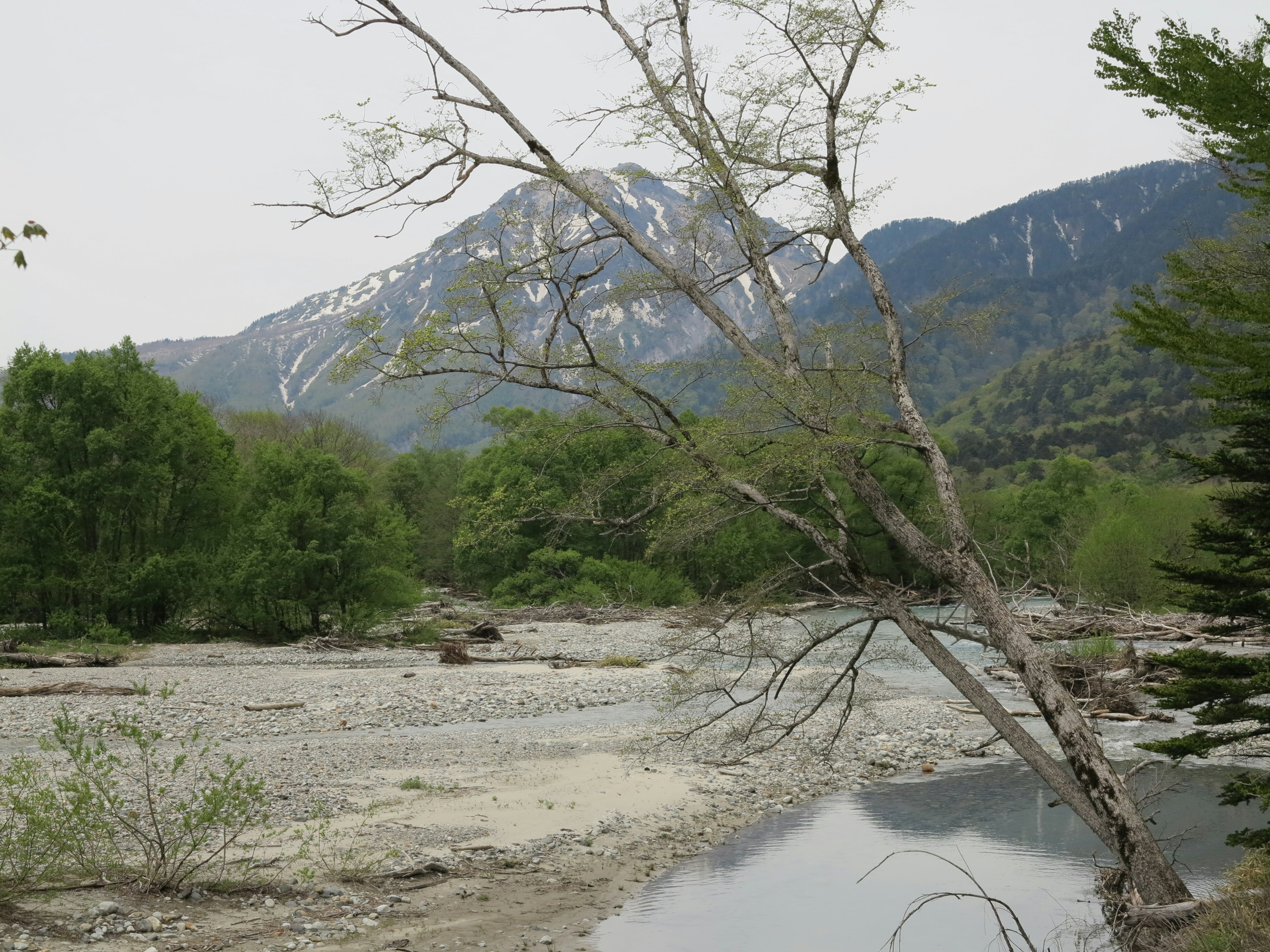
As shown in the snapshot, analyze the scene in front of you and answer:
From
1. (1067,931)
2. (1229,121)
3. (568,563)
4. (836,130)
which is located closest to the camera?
(1229,121)

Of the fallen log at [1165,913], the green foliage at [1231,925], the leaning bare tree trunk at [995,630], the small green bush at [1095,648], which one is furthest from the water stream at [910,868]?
the small green bush at [1095,648]

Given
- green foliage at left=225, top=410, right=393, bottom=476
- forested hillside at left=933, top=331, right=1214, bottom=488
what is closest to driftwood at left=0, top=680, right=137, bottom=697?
green foliage at left=225, top=410, right=393, bottom=476

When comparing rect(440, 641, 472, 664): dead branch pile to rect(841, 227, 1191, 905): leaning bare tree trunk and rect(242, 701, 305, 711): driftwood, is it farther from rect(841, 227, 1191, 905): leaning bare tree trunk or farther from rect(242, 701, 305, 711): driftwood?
rect(841, 227, 1191, 905): leaning bare tree trunk

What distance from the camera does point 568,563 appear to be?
51.3 m

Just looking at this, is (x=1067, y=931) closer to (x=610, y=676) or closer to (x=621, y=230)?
(x=621, y=230)

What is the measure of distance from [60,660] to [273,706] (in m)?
9.29

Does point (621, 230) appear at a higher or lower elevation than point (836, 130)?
lower

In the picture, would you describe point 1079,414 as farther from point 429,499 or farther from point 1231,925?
point 1231,925

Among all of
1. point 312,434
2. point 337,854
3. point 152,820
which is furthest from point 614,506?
point 312,434

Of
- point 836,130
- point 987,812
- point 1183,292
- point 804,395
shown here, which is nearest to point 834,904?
point 987,812

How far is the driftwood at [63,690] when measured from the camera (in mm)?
18750

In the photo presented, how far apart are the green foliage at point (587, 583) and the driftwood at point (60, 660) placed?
2298cm

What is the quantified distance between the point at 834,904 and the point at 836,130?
801cm

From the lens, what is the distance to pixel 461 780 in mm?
13234
